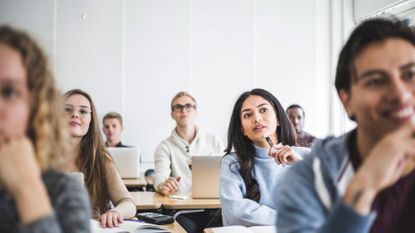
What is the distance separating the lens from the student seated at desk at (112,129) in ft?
17.7

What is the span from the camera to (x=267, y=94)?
8.28 feet

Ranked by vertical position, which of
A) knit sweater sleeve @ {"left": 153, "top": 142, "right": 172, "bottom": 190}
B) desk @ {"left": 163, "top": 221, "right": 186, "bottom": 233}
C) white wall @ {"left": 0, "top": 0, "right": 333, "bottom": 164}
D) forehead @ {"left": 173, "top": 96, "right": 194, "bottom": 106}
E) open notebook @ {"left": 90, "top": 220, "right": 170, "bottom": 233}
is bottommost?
desk @ {"left": 163, "top": 221, "right": 186, "bottom": 233}

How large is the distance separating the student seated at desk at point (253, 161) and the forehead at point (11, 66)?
1.42m

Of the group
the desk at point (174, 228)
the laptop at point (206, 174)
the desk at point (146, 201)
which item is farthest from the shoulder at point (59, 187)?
the laptop at point (206, 174)

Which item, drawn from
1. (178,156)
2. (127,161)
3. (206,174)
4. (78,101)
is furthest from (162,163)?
(78,101)

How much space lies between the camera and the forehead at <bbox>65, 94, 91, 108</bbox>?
2320 millimetres

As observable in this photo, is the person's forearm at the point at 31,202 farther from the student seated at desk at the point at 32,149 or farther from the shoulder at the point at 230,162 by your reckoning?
the shoulder at the point at 230,162

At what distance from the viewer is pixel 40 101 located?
91cm

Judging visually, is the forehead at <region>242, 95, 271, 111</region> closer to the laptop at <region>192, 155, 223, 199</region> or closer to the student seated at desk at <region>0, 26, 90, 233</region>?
the laptop at <region>192, 155, 223, 199</region>

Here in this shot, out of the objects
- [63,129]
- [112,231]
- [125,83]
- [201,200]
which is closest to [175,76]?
[125,83]

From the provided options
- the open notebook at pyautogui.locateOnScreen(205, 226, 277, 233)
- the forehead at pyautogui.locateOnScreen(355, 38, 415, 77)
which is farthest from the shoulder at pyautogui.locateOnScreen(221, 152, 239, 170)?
the forehead at pyautogui.locateOnScreen(355, 38, 415, 77)

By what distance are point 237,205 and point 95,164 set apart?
81 centimetres

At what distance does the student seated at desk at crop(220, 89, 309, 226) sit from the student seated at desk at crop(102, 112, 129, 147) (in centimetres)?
319

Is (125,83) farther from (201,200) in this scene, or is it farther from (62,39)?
(201,200)
